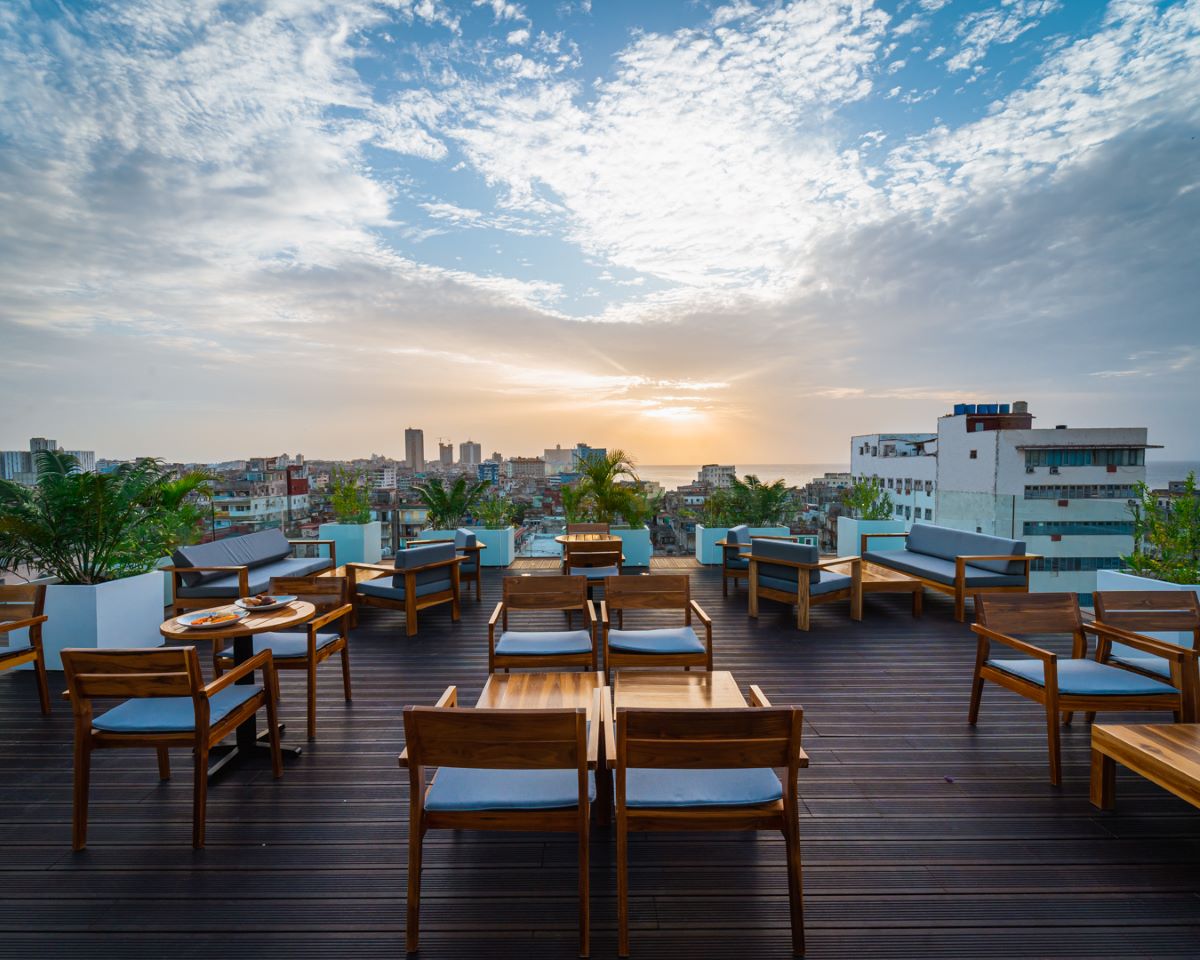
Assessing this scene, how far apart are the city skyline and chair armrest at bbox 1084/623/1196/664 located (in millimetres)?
7326

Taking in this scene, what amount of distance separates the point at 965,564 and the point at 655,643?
4.71 m

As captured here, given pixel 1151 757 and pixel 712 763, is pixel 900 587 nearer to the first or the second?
pixel 1151 757

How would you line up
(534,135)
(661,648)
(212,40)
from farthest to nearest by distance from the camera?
(534,135) < (212,40) < (661,648)

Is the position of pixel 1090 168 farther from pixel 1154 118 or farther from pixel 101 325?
pixel 101 325

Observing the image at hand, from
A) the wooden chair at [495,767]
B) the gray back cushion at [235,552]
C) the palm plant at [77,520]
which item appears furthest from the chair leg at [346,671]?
the gray back cushion at [235,552]

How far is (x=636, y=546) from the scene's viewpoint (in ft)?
30.9

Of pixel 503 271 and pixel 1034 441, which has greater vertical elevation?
pixel 503 271

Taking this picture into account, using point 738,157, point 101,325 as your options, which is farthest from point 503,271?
point 101,325

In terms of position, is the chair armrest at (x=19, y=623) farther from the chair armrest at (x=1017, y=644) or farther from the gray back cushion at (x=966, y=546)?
the gray back cushion at (x=966, y=546)

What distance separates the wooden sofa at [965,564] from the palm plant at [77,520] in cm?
868

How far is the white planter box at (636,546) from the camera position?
938 cm

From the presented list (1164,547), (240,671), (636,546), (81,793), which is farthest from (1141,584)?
(81,793)

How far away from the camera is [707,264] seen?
9.58 metres

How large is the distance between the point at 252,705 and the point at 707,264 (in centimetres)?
931
